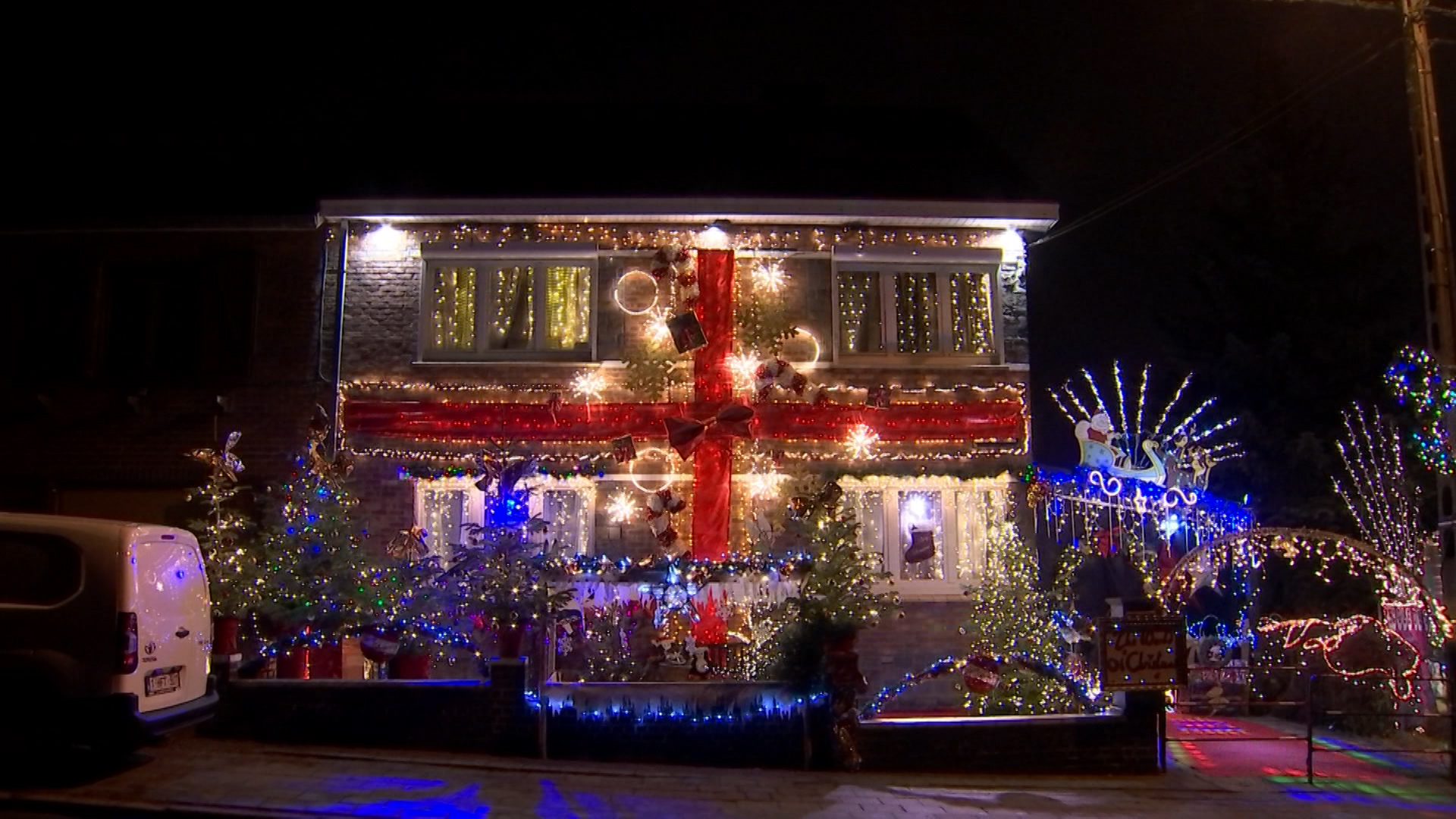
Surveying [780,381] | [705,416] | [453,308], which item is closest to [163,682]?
[453,308]

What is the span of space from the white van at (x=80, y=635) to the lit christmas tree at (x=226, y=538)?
6.61 feet

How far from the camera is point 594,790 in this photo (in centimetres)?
872

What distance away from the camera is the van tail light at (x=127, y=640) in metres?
7.94

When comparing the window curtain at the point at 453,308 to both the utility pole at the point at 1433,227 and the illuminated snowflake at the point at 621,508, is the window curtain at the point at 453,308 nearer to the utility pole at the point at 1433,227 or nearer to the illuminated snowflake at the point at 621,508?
the illuminated snowflake at the point at 621,508

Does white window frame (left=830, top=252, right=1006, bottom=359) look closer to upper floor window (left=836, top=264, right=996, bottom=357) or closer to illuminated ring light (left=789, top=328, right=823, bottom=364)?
upper floor window (left=836, top=264, right=996, bottom=357)

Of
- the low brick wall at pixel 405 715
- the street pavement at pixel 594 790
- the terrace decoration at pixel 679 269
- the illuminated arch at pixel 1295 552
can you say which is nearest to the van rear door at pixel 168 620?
the street pavement at pixel 594 790

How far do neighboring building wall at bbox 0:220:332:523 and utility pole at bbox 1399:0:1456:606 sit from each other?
12.0m

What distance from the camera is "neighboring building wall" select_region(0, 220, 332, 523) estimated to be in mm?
13602

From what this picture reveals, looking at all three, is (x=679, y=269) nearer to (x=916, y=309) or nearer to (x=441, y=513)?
(x=916, y=309)

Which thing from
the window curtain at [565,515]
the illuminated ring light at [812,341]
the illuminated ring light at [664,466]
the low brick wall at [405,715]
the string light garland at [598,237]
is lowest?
the low brick wall at [405,715]

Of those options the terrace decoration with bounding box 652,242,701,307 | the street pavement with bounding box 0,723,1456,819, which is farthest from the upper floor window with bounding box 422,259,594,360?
the street pavement with bounding box 0,723,1456,819

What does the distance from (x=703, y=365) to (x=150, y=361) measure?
691 centimetres

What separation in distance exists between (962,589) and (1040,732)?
11.9ft

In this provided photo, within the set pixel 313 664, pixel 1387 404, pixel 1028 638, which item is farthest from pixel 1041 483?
pixel 1387 404
